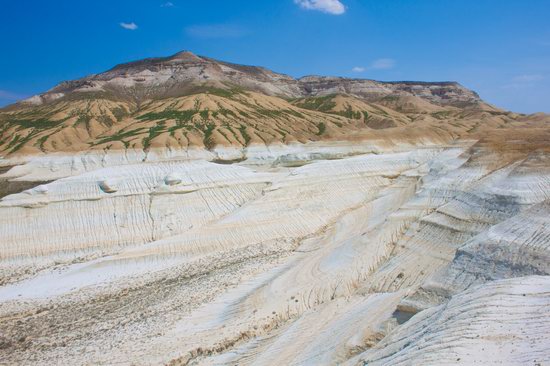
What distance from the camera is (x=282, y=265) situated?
2530 cm

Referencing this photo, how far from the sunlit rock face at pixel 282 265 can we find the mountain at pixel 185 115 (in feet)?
117

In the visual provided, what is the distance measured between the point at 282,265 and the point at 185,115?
3167 inches

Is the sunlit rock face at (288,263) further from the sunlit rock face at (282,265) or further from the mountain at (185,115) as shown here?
the mountain at (185,115)

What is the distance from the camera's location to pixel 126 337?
58.3 feet

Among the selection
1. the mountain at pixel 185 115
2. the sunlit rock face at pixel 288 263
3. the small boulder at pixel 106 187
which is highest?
the mountain at pixel 185 115

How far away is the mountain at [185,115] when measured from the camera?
84.2 metres

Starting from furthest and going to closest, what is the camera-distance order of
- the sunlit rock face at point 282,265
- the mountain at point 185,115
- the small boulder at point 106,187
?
1. the mountain at point 185,115
2. the small boulder at point 106,187
3. the sunlit rock face at point 282,265

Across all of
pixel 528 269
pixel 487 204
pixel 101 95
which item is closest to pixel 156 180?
A: pixel 487 204

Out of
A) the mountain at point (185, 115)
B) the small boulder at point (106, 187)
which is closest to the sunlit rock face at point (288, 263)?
the small boulder at point (106, 187)

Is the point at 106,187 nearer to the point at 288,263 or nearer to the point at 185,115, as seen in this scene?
the point at 288,263

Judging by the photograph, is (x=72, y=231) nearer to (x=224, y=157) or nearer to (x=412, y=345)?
(x=412, y=345)

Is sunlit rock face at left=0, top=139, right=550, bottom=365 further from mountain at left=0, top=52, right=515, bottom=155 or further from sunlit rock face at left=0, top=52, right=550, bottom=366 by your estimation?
mountain at left=0, top=52, right=515, bottom=155

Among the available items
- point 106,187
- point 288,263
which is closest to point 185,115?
point 106,187

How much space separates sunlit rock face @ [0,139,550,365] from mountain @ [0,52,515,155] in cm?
3560
